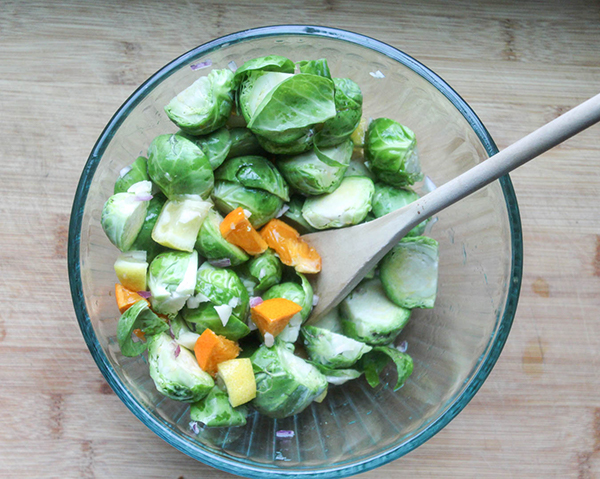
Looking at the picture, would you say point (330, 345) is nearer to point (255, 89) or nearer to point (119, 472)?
point (255, 89)

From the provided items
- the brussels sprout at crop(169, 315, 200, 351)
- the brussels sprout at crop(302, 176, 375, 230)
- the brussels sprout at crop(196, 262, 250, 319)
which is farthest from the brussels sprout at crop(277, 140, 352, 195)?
the brussels sprout at crop(169, 315, 200, 351)

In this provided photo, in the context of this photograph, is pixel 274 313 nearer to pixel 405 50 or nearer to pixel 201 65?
pixel 201 65

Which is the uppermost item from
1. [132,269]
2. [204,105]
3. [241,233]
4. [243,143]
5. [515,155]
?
[515,155]

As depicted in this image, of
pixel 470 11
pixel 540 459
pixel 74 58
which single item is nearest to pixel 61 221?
pixel 74 58

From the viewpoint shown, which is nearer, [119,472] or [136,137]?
[136,137]

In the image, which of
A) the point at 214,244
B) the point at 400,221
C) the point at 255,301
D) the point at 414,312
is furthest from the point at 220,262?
the point at 414,312

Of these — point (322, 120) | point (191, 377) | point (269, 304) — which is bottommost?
point (191, 377)
